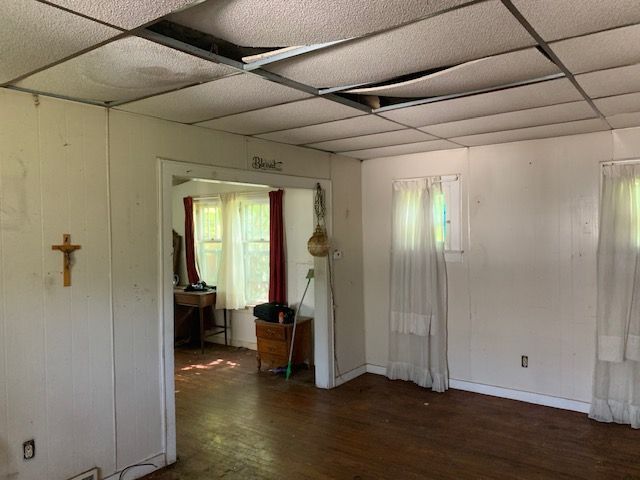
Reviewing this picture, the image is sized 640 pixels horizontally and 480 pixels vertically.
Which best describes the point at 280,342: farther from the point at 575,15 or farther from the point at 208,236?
the point at 575,15

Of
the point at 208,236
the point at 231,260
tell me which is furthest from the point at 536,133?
the point at 208,236

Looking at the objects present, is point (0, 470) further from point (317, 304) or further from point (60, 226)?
point (317, 304)

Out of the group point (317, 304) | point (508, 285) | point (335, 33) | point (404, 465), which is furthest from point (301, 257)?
point (335, 33)

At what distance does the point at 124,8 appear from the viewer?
160 cm

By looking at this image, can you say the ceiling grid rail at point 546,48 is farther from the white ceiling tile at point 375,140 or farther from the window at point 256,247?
the window at point 256,247

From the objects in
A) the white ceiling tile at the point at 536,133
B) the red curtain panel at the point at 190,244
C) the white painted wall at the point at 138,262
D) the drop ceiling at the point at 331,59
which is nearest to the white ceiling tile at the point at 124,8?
the drop ceiling at the point at 331,59

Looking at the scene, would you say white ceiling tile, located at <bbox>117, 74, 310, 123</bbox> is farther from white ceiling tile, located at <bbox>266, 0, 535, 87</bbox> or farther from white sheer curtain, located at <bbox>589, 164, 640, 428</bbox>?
white sheer curtain, located at <bbox>589, 164, 640, 428</bbox>

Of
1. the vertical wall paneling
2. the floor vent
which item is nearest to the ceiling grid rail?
the vertical wall paneling

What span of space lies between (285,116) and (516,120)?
5.49 ft

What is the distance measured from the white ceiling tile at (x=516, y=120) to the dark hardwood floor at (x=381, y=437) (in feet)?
7.76

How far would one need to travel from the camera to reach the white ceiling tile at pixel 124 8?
1.55 m

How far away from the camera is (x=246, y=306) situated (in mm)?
6449

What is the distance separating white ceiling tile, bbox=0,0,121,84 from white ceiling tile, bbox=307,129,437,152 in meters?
2.43

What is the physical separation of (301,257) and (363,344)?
1.31 metres
